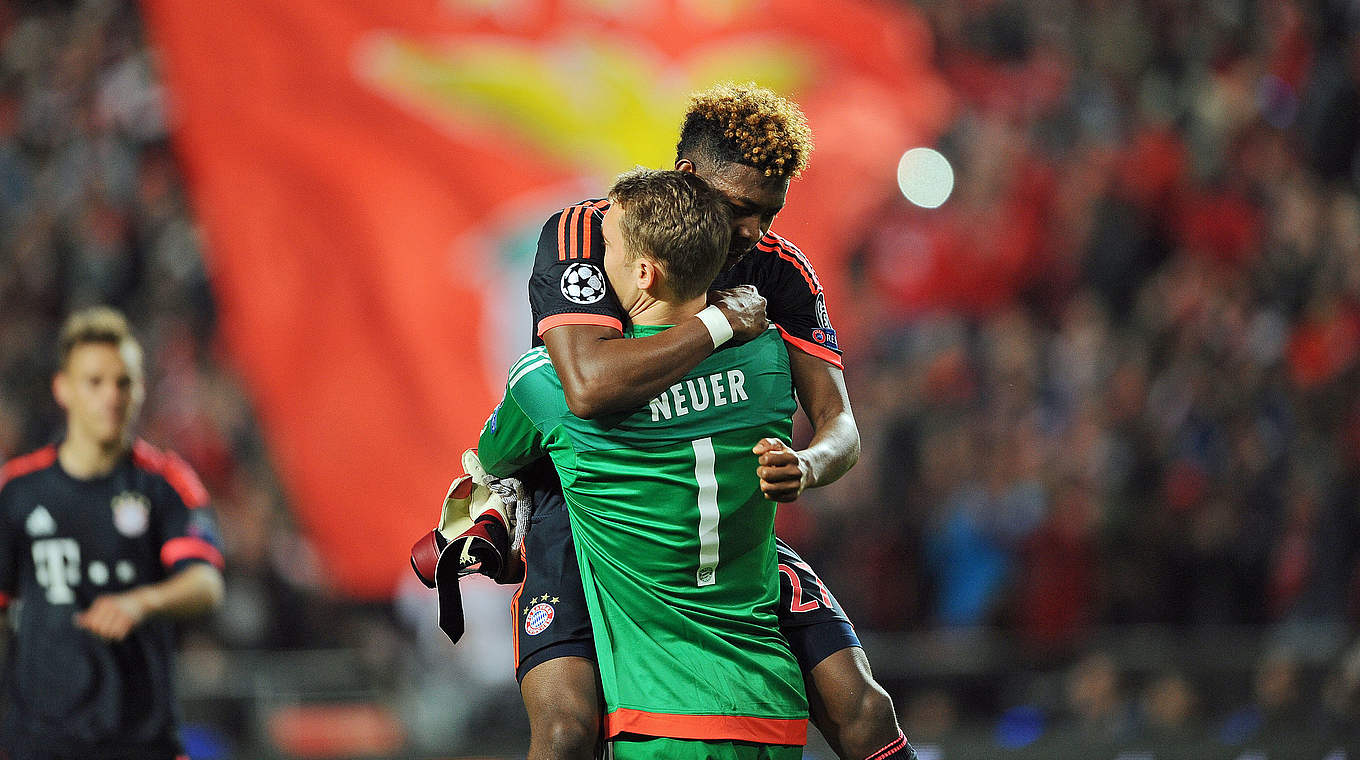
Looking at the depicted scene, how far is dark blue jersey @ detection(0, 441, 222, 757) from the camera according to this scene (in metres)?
4.66

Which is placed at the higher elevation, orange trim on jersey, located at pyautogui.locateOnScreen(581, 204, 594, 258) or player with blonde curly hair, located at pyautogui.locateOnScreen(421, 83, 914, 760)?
orange trim on jersey, located at pyautogui.locateOnScreen(581, 204, 594, 258)

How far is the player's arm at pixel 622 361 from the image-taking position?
3.10 metres

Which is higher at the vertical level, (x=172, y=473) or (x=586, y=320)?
(x=586, y=320)

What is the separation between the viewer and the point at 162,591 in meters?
Result: 4.64

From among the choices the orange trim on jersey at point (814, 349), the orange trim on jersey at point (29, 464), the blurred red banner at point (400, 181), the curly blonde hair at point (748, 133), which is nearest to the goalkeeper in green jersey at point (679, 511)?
the curly blonde hair at point (748, 133)

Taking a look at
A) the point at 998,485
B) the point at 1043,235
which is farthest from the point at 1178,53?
the point at 998,485

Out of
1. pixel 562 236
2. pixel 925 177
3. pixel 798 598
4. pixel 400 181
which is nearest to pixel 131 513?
pixel 562 236

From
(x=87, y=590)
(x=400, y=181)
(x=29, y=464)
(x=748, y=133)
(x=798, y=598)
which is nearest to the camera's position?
(x=748, y=133)

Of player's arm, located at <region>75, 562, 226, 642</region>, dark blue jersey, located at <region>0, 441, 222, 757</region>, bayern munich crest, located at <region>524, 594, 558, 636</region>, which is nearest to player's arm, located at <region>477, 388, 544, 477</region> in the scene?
bayern munich crest, located at <region>524, 594, 558, 636</region>

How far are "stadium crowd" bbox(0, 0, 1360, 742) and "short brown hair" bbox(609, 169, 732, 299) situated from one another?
5167 mm

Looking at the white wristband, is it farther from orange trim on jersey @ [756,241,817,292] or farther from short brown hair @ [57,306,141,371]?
short brown hair @ [57,306,141,371]

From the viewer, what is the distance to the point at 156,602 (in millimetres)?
4598

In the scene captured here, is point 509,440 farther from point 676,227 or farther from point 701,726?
point 701,726

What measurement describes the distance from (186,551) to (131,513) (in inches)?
9.8
